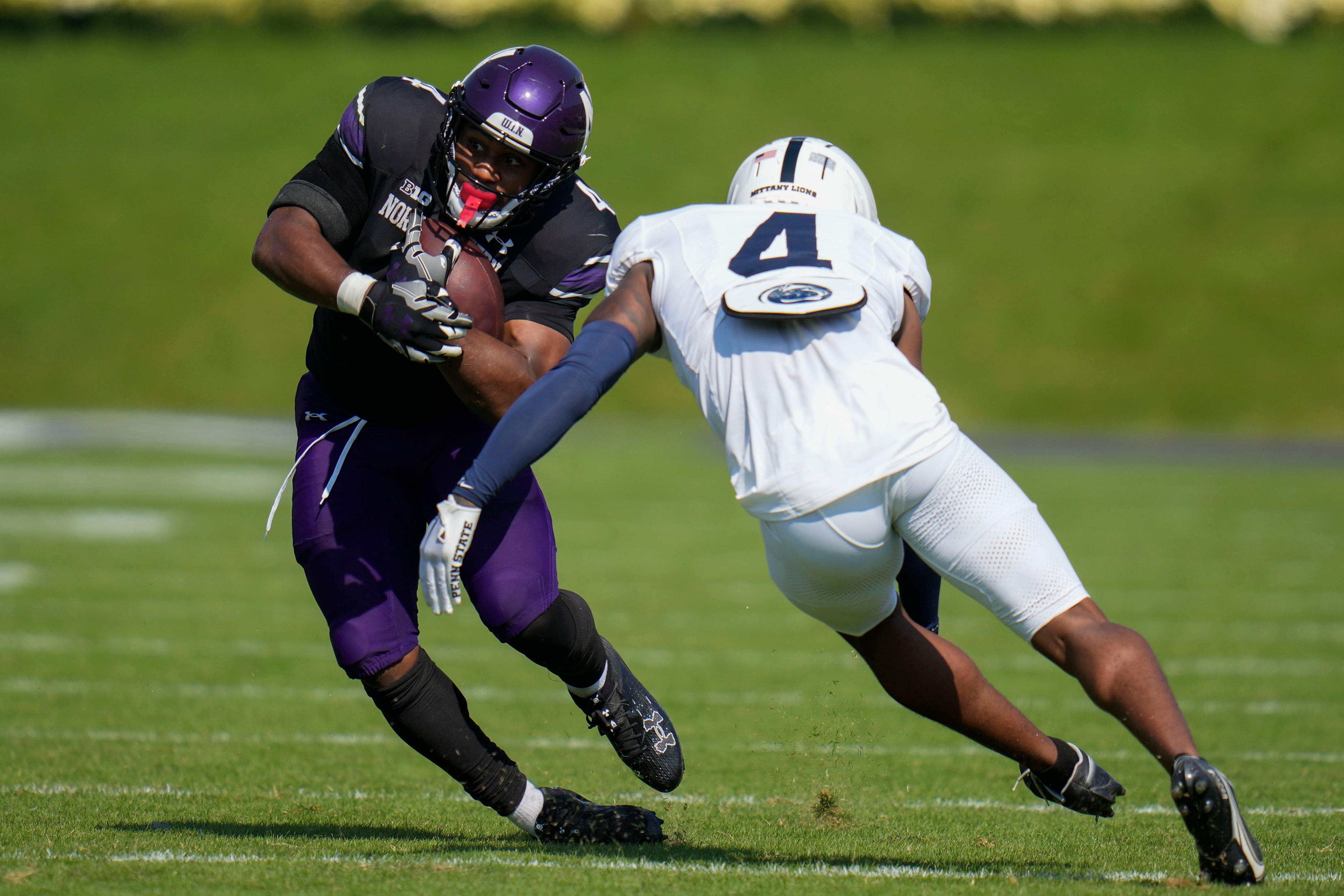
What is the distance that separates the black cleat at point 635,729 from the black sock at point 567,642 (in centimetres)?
4

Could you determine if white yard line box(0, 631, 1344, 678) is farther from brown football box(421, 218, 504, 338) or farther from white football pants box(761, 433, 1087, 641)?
white football pants box(761, 433, 1087, 641)

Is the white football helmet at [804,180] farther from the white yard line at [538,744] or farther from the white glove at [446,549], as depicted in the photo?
the white yard line at [538,744]

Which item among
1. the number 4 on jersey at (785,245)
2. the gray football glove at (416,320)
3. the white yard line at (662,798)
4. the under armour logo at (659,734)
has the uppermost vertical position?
the number 4 on jersey at (785,245)

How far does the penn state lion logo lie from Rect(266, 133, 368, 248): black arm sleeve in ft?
3.83

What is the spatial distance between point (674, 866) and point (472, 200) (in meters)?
1.57

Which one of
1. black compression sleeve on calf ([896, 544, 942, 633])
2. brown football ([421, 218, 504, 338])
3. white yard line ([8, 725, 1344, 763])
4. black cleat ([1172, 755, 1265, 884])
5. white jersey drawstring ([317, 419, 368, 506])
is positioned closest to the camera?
black cleat ([1172, 755, 1265, 884])

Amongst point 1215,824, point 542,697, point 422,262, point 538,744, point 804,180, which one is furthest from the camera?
point 542,697

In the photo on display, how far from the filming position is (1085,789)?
3180 mm

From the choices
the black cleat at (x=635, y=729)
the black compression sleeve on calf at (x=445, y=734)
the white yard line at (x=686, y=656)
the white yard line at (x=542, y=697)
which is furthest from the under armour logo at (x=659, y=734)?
the white yard line at (x=686, y=656)

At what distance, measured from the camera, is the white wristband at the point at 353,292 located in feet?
10.1

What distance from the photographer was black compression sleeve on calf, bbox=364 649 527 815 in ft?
10.9

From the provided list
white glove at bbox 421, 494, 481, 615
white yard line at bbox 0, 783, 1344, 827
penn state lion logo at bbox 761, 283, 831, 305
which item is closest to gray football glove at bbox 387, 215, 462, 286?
white glove at bbox 421, 494, 481, 615

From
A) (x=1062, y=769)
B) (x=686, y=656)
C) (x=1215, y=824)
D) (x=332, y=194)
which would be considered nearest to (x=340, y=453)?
(x=332, y=194)

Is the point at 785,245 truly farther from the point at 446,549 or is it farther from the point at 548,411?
the point at 446,549
